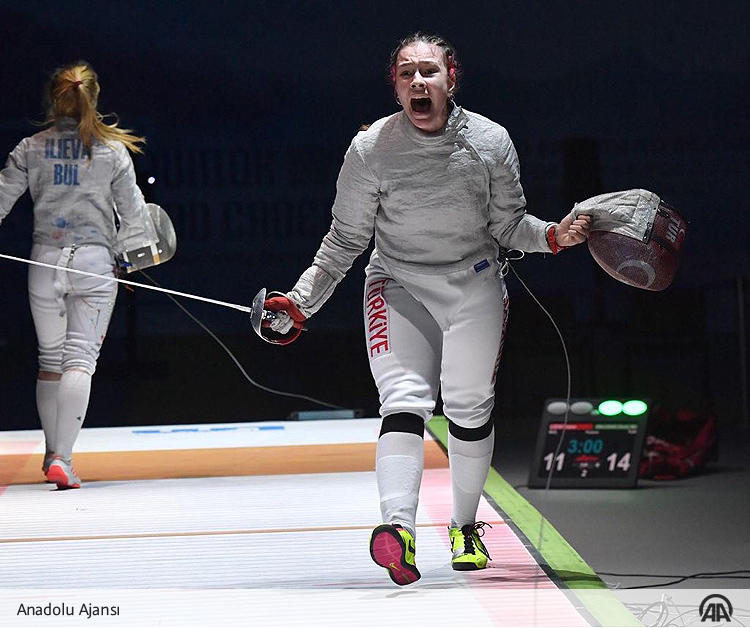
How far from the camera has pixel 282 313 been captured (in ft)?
7.73

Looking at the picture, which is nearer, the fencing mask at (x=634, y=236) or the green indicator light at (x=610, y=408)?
the fencing mask at (x=634, y=236)

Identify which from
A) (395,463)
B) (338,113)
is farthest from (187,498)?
(338,113)

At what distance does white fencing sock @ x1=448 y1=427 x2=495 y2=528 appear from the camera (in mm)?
2389

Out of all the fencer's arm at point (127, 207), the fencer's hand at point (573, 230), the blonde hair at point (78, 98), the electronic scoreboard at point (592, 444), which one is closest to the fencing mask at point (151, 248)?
the fencer's arm at point (127, 207)

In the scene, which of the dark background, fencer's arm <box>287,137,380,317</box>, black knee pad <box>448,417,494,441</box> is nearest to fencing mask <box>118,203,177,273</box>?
fencer's arm <box>287,137,380,317</box>

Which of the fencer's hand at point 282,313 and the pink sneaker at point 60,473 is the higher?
the fencer's hand at point 282,313

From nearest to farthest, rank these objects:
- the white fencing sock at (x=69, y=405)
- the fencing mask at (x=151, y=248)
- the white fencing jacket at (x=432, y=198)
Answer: the white fencing jacket at (x=432, y=198) < the white fencing sock at (x=69, y=405) < the fencing mask at (x=151, y=248)

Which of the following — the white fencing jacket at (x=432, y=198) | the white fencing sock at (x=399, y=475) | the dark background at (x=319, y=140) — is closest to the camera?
the white fencing sock at (x=399, y=475)

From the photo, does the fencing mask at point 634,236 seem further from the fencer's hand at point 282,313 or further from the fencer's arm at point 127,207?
the fencer's arm at point 127,207

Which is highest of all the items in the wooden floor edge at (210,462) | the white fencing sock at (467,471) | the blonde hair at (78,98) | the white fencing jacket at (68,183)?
the blonde hair at (78,98)

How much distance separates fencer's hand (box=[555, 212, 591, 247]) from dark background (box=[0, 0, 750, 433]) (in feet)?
13.1

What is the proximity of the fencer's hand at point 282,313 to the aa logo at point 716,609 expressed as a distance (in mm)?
944

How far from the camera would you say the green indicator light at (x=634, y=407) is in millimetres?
3797

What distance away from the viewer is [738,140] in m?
6.91
